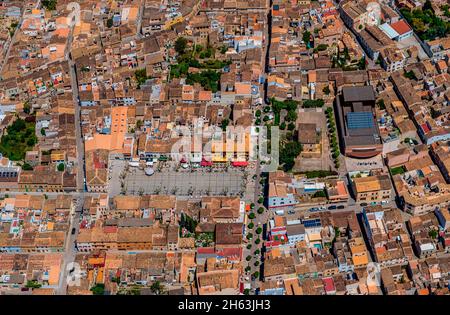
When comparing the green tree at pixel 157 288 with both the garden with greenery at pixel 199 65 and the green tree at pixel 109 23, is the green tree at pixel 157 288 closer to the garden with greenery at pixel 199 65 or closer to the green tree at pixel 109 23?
the garden with greenery at pixel 199 65

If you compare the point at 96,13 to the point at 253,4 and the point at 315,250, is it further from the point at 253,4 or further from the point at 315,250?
the point at 315,250

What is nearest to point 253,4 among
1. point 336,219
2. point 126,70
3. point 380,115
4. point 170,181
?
point 126,70

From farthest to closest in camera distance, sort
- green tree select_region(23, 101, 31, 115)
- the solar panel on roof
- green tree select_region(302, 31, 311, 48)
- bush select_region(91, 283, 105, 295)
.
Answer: green tree select_region(302, 31, 311, 48) → green tree select_region(23, 101, 31, 115) → the solar panel on roof → bush select_region(91, 283, 105, 295)

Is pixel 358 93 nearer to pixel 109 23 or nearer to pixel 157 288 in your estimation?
pixel 157 288

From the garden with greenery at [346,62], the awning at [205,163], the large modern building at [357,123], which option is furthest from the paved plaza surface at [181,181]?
the garden with greenery at [346,62]

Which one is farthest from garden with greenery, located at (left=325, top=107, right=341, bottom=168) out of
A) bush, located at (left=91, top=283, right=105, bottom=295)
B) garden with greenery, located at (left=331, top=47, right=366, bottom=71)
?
bush, located at (left=91, top=283, right=105, bottom=295)

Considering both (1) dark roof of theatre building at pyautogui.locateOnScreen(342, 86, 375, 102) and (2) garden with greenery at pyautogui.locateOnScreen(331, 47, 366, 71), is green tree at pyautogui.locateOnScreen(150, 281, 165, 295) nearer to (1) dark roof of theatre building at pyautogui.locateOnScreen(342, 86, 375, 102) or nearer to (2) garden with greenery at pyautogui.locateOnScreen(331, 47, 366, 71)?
(1) dark roof of theatre building at pyautogui.locateOnScreen(342, 86, 375, 102)
